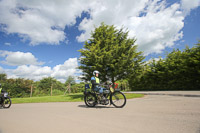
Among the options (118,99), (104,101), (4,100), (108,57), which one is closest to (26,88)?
(4,100)

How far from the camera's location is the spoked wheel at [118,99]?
5305mm

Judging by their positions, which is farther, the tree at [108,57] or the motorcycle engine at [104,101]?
the tree at [108,57]

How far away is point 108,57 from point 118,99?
5.50m

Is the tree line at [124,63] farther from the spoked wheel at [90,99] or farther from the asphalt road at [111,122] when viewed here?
the asphalt road at [111,122]

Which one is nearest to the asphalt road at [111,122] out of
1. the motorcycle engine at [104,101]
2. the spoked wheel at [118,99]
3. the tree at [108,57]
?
the spoked wheel at [118,99]

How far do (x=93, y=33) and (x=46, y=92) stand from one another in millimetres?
13860

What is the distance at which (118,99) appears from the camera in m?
5.40

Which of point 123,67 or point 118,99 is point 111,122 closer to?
point 118,99

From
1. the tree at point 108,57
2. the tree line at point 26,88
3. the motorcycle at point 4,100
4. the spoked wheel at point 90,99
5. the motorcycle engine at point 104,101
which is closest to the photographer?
the motorcycle engine at point 104,101

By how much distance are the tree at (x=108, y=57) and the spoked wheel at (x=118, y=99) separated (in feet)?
16.7

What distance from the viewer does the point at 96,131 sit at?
2.48 meters

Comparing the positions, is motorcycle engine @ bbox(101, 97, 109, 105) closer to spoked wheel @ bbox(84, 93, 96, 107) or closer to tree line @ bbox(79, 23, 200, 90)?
spoked wheel @ bbox(84, 93, 96, 107)

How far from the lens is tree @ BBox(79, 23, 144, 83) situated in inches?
414

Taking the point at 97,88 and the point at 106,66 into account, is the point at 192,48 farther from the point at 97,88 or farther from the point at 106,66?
the point at 97,88
